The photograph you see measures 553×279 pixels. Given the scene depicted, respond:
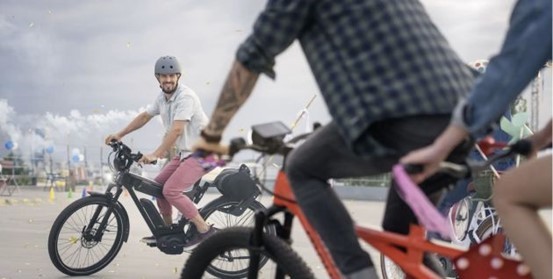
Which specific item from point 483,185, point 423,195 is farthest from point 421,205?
point 483,185

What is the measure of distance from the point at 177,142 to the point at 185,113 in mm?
243

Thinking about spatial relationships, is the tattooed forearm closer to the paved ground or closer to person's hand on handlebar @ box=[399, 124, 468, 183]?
person's hand on handlebar @ box=[399, 124, 468, 183]

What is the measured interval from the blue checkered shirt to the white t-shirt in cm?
385

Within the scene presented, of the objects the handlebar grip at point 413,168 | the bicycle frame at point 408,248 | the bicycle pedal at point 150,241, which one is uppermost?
the handlebar grip at point 413,168

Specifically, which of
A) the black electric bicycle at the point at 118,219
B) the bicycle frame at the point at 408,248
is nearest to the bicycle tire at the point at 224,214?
the black electric bicycle at the point at 118,219

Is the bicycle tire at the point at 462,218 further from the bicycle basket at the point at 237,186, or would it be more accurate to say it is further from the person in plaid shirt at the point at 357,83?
the person in plaid shirt at the point at 357,83

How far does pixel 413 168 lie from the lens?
2109mm

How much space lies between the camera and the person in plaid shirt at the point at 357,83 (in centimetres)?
219

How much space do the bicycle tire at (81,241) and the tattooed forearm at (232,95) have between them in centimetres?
386

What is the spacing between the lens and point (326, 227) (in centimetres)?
247

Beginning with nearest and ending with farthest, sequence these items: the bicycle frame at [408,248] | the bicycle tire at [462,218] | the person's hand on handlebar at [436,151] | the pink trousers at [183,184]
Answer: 1. the person's hand on handlebar at [436,151]
2. the bicycle frame at [408,248]
3. the bicycle tire at [462,218]
4. the pink trousers at [183,184]

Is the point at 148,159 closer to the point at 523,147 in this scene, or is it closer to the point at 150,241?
the point at 150,241

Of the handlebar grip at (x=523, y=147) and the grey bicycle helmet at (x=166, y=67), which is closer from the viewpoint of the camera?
the handlebar grip at (x=523, y=147)

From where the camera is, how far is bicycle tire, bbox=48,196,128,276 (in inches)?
239
